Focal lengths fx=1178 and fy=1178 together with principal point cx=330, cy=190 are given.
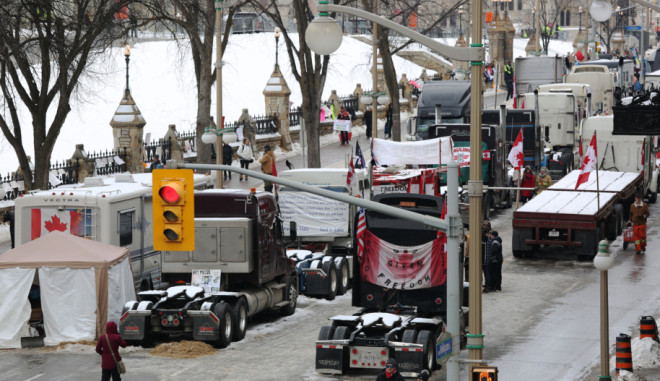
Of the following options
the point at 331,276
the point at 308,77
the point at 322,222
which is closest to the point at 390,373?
the point at 331,276

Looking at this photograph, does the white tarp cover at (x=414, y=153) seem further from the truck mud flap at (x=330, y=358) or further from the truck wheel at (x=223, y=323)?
the truck mud flap at (x=330, y=358)

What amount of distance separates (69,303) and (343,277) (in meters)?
7.39

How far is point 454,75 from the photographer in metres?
80.1

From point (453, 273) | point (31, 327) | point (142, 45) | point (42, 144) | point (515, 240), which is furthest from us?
point (142, 45)

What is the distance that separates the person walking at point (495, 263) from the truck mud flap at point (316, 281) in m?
3.69

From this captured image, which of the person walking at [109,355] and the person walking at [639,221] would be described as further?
the person walking at [639,221]

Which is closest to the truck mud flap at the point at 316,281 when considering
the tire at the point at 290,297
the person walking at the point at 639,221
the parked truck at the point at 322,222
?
the parked truck at the point at 322,222

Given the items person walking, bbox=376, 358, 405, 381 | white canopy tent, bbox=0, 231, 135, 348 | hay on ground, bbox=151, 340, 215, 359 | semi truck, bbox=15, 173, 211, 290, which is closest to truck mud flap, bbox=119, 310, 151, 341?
hay on ground, bbox=151, 340, 215, 359

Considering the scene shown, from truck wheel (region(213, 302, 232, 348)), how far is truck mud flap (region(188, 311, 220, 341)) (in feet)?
0.27

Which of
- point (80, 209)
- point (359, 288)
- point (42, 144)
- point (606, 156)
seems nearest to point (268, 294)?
point (359, 288)

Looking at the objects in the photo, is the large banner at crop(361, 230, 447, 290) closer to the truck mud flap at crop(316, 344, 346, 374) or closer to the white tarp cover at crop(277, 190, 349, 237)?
the truck mud flap at crop(316, 344, 346, 374)

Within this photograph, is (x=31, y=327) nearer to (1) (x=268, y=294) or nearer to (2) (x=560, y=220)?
(1) (x=268, y=294)

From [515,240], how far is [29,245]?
44.7 ft

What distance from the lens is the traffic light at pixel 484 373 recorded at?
1385 cm
